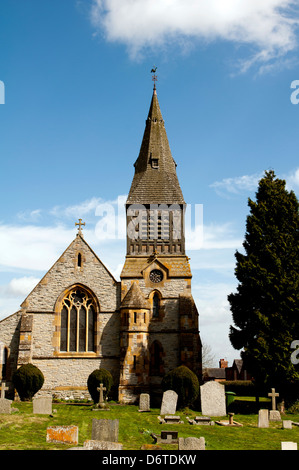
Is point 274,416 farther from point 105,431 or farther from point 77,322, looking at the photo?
point 77,322

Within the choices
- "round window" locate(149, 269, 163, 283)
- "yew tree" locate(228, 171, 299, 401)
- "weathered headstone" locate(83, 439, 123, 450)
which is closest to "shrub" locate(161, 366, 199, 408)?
"yew tree" locate(228, 171, 299, 401)

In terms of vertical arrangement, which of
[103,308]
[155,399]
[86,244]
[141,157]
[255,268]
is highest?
[141,157]

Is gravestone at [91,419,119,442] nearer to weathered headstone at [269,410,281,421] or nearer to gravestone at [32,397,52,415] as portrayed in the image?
gravestone at [32,397,52,415]

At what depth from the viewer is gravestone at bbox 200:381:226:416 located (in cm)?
2241

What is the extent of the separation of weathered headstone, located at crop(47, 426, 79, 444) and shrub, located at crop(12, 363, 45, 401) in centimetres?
1388

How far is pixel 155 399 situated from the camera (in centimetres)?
2841

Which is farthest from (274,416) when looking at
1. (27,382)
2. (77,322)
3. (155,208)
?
(155,208)

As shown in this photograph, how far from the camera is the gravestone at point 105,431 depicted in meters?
12.6

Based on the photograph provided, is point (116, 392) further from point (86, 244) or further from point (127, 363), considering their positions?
point (86, 244)

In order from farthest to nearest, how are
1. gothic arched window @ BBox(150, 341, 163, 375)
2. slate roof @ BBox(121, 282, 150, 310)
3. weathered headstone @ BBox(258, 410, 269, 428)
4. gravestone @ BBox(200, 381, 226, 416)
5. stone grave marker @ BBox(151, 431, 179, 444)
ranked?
gothic arched window @ BBox(150, 341, 163, 375) < slate roof @ BBox(121, 282, 150, 310) < gravestone @ BBox(200, 381, 226, 416) < weathered headstone @ BBox(258, 410, 269, 428) < stone grave marker @ BBox(151, 431, 179, 444)
